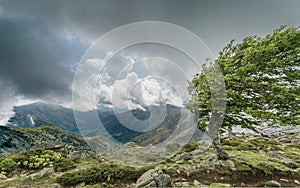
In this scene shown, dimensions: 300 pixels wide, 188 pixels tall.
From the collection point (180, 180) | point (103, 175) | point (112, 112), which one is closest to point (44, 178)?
point (103, 175)

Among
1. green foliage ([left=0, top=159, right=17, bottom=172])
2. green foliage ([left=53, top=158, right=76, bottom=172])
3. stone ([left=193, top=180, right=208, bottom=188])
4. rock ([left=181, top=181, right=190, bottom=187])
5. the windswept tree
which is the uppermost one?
the windswept tree

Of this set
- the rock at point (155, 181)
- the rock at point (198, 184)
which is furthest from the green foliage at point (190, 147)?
the rock at point (155, 181)

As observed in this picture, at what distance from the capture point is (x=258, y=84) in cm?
1295

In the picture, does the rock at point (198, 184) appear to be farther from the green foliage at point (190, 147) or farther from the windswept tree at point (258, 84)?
the green foliage at point (190, 147)

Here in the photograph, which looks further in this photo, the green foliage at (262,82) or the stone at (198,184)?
the green foliage at (262,82)

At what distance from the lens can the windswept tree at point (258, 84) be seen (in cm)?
1268

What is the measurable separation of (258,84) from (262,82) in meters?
0.70

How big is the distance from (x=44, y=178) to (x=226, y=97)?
51.4ft

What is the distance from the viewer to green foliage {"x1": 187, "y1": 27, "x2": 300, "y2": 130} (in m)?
12.6

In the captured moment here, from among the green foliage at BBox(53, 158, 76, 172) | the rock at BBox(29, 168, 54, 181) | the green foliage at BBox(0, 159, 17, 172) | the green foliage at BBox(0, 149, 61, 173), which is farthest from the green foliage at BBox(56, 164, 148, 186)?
the green foliage at BBox(0, 159, 17, 172)

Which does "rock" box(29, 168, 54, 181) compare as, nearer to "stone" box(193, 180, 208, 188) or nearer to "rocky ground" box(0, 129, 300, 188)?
"rocky ground" box(0, 129, 300, 188)

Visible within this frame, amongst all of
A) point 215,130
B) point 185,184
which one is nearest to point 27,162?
point 185,184

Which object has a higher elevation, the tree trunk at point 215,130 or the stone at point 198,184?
the tree trunk at point 215,130

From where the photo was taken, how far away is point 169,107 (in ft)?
58.0
